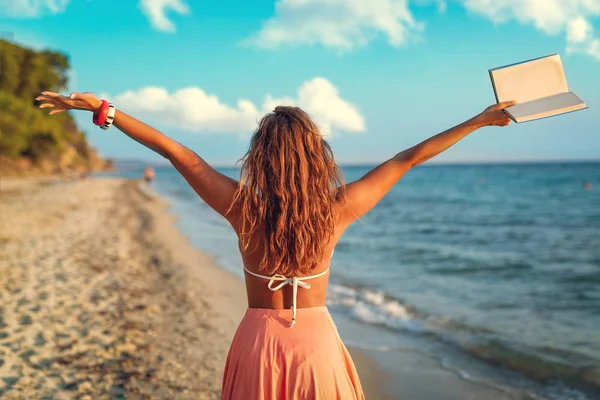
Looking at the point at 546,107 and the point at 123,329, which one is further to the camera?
the point at 123,329

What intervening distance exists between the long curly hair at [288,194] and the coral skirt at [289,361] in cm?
21

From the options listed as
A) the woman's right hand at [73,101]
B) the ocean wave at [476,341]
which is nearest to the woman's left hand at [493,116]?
the woman's right hand at [73,101]

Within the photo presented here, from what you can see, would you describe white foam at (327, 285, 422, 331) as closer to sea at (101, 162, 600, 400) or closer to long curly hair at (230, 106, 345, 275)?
sea at (101, 162, 600, 400)

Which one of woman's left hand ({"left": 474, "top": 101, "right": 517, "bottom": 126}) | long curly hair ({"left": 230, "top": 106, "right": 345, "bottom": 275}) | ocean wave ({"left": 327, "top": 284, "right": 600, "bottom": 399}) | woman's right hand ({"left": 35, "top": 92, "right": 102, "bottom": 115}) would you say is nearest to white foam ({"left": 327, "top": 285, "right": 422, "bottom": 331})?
ocean wave ({"left": 327, "top": 284, "right": 600, "bottom": 399})

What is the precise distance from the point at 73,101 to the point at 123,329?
175 inches

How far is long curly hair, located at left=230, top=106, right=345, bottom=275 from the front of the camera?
182 centimetres

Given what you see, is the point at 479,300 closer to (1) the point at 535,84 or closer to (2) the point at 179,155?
(1) the point at 535,84

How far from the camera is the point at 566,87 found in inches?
77.4

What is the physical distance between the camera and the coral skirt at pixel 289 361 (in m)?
1.83

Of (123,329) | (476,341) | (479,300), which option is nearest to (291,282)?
(123,329)

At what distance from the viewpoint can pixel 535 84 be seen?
1966 millimetres

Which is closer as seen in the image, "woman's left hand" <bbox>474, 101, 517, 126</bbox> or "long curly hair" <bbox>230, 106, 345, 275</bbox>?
"long curly hair" <bbox>230, 106, 345, 275</bbox>

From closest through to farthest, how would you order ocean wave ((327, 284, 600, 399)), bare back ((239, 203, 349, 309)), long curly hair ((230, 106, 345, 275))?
long curly hair ((230, 106, 345, 275)) < bare back ((239, 203, 349, 309)) < ocean wave ((327, 284, 600, 399))

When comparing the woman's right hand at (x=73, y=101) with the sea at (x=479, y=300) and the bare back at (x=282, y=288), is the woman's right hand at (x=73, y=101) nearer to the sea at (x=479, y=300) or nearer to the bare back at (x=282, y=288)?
the sea at (x=479, y=300)
